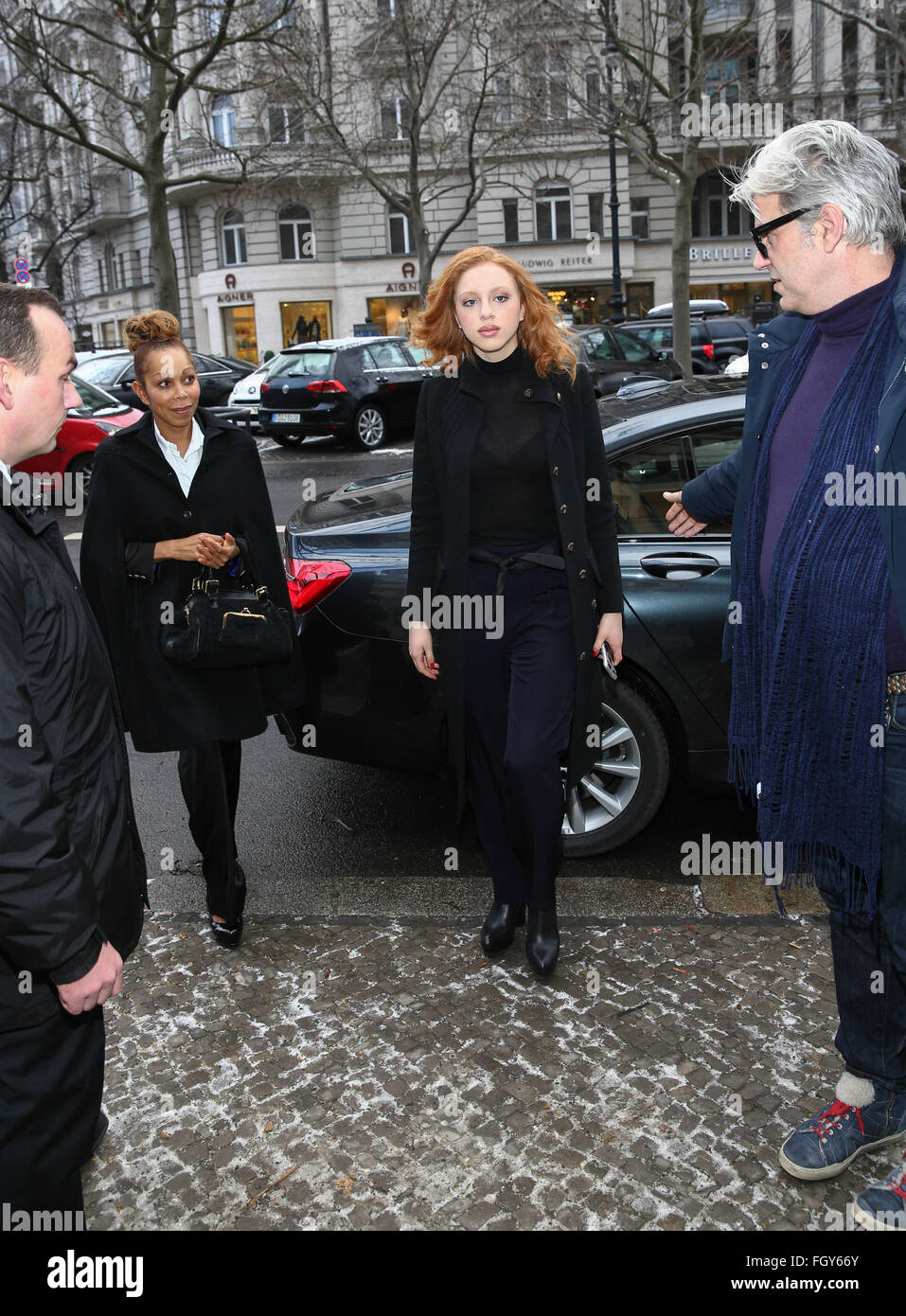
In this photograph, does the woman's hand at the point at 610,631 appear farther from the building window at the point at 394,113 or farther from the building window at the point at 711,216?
the building window at the point at 711,216

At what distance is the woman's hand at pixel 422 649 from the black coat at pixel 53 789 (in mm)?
1360

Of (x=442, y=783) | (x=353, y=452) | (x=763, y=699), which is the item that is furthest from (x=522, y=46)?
(x=763, y=699)

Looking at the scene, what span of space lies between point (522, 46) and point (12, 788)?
27.2 metres

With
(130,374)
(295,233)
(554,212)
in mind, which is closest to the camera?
(130,374)

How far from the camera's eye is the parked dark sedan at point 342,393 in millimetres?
17172

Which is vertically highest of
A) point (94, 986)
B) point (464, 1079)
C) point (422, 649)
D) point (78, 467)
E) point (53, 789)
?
point (78, 467)

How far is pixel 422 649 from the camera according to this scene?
360cm

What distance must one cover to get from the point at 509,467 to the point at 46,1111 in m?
2.02

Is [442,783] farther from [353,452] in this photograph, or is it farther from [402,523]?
[353,452]

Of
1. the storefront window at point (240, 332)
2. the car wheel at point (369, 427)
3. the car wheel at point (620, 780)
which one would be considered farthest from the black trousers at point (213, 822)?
the storefront window at point (240, 332)

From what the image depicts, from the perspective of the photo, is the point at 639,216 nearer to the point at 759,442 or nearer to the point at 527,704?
the point at 527,704

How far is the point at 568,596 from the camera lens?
3.35 meters

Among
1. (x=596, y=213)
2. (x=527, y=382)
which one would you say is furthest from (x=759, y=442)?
(x=596, y=213)

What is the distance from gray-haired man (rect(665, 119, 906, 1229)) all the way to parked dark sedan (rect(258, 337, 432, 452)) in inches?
589
